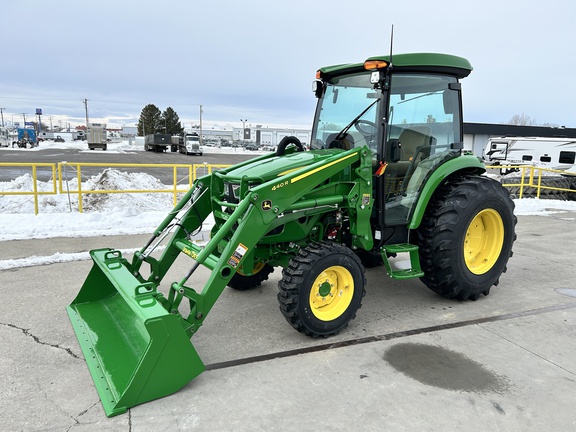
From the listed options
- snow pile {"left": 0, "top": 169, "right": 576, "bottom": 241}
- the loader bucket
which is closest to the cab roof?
the loader bucket

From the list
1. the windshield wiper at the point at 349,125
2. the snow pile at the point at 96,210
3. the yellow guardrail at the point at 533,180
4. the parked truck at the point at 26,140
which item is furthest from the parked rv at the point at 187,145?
the windshield wiper at the point at 349,125

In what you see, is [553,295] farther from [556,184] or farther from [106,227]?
[556,184]

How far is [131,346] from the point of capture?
360 centimetres

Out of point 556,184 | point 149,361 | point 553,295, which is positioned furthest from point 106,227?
point 556,184

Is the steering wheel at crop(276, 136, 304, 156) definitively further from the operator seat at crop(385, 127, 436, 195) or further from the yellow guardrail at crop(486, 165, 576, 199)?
the yellow guardrail at crop(486, 165, 576, 199)

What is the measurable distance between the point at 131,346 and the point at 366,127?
303 centimetres

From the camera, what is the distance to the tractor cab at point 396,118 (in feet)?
14.8

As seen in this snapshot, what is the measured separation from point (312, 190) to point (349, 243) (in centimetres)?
93

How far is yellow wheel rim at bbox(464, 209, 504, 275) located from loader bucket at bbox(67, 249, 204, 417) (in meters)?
3.42

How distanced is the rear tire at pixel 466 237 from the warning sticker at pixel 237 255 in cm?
210

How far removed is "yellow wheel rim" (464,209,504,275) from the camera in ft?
17.1

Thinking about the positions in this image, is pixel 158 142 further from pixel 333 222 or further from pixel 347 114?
pixel 333 222

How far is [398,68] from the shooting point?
4.47 m

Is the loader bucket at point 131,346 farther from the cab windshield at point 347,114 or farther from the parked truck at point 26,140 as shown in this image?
the parked truck at point 26,140
